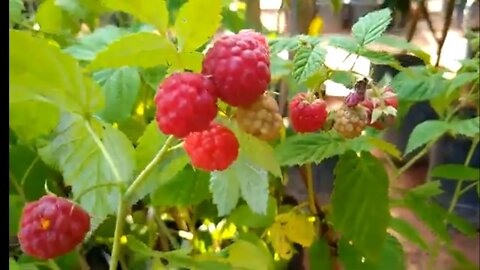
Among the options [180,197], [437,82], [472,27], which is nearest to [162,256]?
[180,197]

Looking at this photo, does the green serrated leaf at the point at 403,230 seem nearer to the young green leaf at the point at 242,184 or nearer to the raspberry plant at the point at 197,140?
the raspberry plant at the point at 197,140

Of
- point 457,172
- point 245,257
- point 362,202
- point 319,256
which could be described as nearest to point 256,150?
point 245,257

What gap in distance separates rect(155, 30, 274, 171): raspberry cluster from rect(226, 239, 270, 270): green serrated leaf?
135 millimetres

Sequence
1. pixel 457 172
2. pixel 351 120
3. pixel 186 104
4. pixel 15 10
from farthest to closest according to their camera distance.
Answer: pixel 457 172
pixel 15 10
pixel 351 120
pixel 186 104

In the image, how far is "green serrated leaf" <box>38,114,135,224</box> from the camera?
0.42 metres

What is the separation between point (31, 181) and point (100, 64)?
296mm

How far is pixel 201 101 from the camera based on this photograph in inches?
12.4

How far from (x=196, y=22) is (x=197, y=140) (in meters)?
0.06

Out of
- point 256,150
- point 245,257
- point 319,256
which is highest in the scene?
point 256,150

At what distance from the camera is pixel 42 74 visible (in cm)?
34

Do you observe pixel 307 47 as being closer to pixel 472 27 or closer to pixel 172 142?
pixel 172 142

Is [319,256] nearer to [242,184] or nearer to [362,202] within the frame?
[362,202]

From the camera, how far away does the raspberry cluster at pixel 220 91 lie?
1.03ft

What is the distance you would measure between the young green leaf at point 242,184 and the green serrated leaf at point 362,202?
170 millimetres
